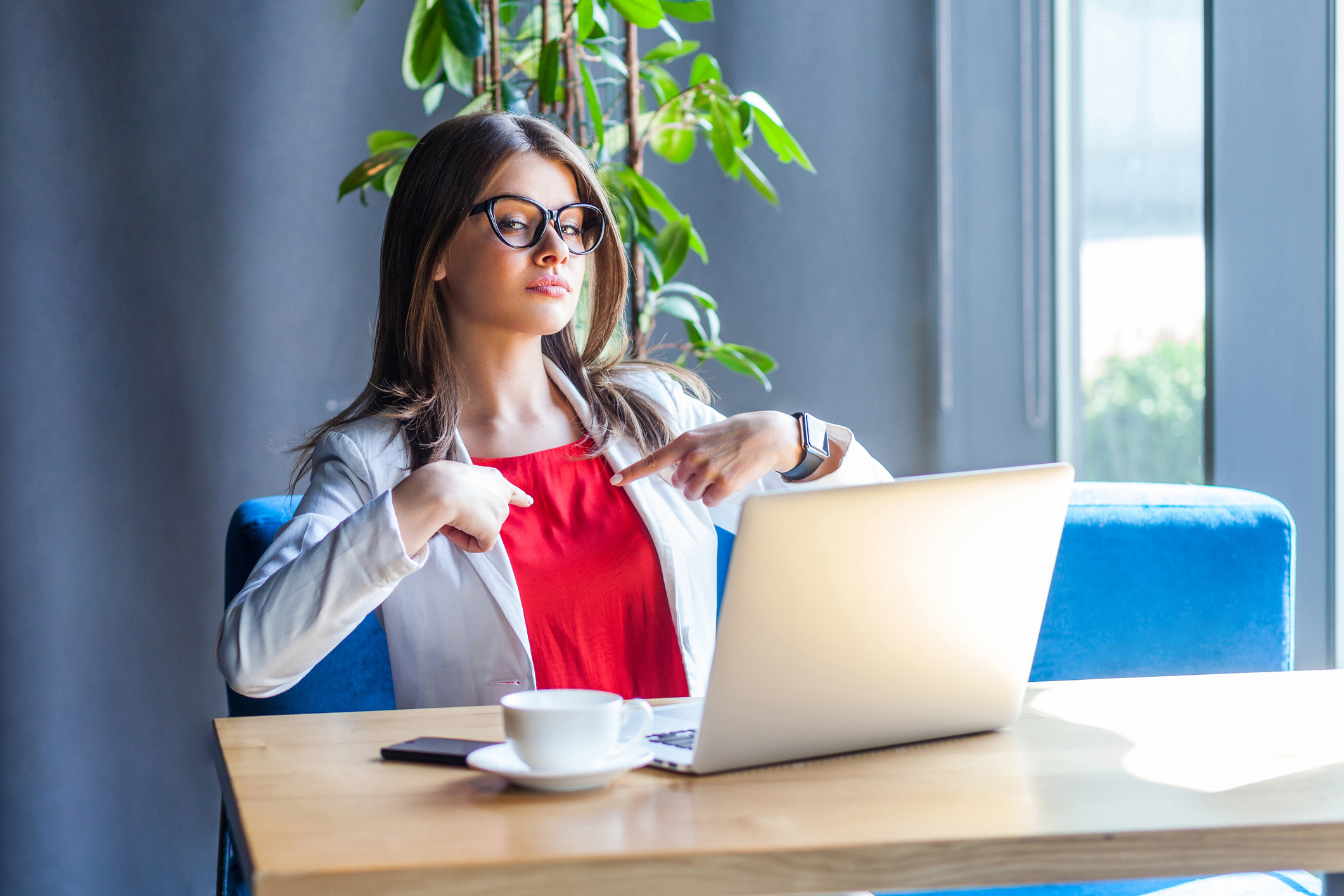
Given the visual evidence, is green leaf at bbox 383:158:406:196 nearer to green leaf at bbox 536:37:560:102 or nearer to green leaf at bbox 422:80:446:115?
green leaf at bbox 422:80:446:115

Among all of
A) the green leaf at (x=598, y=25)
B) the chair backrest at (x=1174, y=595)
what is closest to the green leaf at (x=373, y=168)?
the green leaf at (x=598, y=25)

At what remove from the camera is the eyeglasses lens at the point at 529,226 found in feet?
4.77

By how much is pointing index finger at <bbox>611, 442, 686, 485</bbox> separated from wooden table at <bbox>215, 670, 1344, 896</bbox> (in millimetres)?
414

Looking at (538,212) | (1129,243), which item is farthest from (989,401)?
(538,212)

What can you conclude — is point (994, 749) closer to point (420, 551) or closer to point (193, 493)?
point (420, 551)

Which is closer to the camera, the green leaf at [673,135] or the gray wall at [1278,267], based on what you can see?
the gray wall at [1278,267]

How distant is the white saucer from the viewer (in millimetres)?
712

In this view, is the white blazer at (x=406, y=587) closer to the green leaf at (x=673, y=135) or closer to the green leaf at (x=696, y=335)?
the green leaf at (x=696, y=335)

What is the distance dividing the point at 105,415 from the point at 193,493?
0.23 m

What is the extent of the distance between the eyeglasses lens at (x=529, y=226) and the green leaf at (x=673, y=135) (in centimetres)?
80

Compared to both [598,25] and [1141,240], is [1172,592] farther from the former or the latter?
[598,25]

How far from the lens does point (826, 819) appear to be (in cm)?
66

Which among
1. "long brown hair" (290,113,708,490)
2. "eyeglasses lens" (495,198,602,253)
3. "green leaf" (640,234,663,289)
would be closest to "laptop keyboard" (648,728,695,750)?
"long brown hair" (290,113,708,490)

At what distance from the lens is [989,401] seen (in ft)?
9.56
